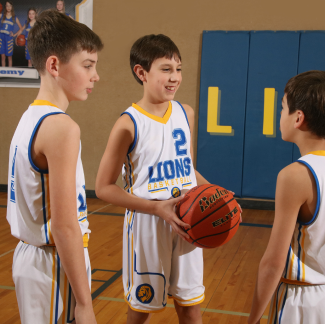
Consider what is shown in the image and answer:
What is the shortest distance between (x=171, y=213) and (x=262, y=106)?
406 cm

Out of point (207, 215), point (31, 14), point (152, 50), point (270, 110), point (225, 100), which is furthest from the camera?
point (31, 14)

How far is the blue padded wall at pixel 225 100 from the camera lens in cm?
523

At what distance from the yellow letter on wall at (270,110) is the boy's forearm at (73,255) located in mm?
4577

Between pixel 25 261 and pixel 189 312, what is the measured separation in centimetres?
81

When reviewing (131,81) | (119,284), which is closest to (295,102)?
(119,284)

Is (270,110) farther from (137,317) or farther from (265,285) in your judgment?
(265,285)

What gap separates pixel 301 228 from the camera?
1117 mm

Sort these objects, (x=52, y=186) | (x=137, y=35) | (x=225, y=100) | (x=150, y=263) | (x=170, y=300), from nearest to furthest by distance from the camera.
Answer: (x=52, y=186) < (x=150, y=263) < (x=170, y=300) < (x=225, y=100) < (x=137, y=35)

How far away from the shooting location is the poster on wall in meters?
5.85

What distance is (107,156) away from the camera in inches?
63.6

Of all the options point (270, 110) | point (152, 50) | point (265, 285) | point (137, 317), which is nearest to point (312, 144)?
point (265, 285)

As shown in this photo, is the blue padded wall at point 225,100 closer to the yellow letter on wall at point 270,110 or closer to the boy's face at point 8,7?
the yellow letter on wall at point 270,110

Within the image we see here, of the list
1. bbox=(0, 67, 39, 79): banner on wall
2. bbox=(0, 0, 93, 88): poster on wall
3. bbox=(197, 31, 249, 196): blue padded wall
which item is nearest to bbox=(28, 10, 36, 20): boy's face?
bbox=(0, 0, 93, 88): poster on wall

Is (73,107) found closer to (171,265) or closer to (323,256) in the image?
(171,265)
